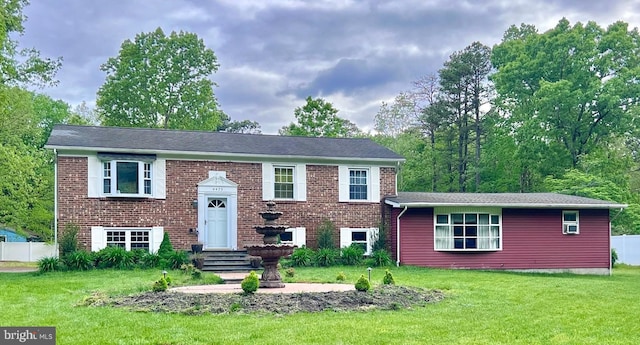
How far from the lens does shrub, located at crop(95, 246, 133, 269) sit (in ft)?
67.9

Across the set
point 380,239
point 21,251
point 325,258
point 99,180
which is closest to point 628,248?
point 380,239

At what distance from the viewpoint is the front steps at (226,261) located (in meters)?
21.3

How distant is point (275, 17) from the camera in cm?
2394

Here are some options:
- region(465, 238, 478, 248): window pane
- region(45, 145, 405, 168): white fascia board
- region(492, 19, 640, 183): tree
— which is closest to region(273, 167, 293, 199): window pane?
region(45, 145, 405, 168): white fascia board

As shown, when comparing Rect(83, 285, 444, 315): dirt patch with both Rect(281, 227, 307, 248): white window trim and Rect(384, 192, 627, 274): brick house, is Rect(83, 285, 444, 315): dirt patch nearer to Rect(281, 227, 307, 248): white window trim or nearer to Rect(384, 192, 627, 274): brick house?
Rect(384, 192, 627, 274): brick house

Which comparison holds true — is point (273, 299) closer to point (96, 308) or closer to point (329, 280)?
point (96, 308)

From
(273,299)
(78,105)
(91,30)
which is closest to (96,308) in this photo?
(273,299)

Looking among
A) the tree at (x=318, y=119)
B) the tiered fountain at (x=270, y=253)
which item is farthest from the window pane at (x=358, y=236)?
the tree at (x=318, y=119)

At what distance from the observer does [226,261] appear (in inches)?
865

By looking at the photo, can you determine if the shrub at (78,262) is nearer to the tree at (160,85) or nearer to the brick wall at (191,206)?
the brick wall at (191,206)

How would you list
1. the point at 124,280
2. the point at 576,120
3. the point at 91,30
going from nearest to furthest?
the point at 124,280
the point at 91,30
the point at 576,120

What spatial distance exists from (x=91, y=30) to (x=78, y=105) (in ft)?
107

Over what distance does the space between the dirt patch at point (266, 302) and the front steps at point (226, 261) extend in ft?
26.8

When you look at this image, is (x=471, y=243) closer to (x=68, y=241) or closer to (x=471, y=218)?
(x=471, y=218)
